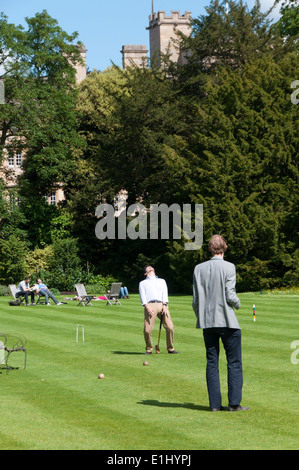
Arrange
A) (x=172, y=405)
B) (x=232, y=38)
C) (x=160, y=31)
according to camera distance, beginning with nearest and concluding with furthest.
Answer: (x=172, y=405), (x=232, y=38), (x=160, y=31)

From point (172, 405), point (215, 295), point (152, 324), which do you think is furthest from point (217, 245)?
point (152, 324)

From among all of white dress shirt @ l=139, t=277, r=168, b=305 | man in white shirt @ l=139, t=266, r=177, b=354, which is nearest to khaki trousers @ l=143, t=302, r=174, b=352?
man in white shirt @ l=139, t=266, r=177, b=354

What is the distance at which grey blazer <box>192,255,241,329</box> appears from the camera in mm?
10047

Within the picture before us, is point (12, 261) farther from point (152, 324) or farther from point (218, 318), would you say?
point (218, 318)

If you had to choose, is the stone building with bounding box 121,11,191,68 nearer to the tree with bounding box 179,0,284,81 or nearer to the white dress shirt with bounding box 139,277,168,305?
the tree with bounding box 179,0,284,81

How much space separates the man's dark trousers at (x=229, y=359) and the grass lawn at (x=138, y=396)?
29 centimetres

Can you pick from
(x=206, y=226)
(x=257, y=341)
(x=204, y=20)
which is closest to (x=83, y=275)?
(x=206, y=226)

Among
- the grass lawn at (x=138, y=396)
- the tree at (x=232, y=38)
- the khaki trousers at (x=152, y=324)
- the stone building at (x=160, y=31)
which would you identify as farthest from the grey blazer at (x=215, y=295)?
the stone building at (x=160, y=31)

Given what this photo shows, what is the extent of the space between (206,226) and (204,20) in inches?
629

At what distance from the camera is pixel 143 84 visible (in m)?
52.7

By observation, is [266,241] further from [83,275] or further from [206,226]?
[83,275]

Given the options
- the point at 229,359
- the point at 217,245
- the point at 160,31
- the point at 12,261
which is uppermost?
the point at 160,31

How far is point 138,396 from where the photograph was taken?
1151cm

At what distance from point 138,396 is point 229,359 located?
6.35 feet
